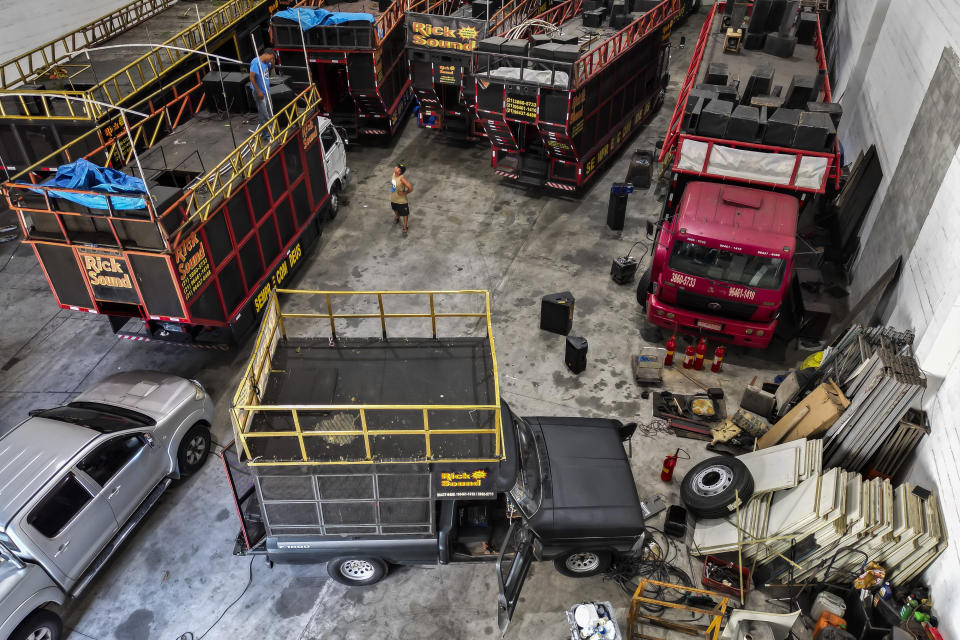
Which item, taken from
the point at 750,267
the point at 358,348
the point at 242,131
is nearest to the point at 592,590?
the point at 358,348

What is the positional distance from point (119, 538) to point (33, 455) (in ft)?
4.76

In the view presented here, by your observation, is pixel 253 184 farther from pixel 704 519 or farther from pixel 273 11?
pixel 273 11

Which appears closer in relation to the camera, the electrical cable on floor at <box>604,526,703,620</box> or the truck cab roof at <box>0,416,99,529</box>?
the truck cab roof at <box>0,416,99,529</box>

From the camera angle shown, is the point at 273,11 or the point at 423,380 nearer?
the point at 423,380

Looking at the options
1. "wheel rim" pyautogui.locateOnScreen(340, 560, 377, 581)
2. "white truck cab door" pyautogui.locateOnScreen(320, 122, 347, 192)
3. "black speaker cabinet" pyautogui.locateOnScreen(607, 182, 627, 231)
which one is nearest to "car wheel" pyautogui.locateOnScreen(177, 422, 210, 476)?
"wheel rim" pyautogui.locateOnScreen(340, 560, 377, 581)

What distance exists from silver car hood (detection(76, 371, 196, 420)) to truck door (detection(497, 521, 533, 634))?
513 centimetres

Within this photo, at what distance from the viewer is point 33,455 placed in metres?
7.55

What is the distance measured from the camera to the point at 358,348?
7871 mm

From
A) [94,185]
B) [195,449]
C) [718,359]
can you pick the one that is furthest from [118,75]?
[718,359]

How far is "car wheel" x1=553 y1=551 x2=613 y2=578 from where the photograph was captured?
7.54m

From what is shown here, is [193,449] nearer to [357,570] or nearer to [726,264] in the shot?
[357,570]

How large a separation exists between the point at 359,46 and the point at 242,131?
522cm

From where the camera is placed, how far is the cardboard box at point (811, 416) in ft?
27.7

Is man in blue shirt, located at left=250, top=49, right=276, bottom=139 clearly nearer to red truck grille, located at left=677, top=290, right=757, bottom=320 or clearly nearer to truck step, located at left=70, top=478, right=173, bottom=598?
truck step, located at left=70, top=478, right=173, bottom=598
